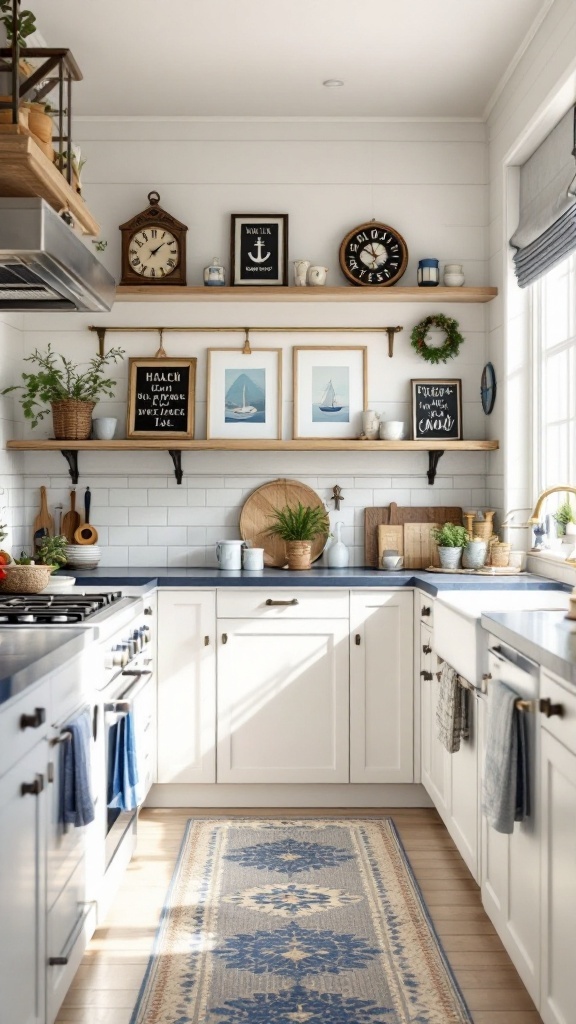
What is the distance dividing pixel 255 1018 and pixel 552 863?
896mm

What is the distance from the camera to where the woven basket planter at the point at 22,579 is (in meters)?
3.58

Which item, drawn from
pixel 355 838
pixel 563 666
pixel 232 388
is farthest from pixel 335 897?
pixel 232 388

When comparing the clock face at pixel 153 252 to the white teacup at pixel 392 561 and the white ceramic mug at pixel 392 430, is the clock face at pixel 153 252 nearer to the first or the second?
the white ceramic mug at pixel 392 430

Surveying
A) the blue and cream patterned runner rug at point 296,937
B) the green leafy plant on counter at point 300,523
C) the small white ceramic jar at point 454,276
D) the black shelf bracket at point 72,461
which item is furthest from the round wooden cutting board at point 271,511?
the blue and cream patterned runner rug at point 296,937

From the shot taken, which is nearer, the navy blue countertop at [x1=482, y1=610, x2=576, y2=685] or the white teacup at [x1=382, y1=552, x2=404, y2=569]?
the navy blue countertop at [x1=482, y1=610, x2=576, y2=685]

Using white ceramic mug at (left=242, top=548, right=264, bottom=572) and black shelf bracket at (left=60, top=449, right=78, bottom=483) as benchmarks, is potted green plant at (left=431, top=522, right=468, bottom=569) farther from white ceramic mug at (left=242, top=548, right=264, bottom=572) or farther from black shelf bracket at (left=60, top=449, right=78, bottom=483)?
black shelf bracket at (left=60, top=449, right=78, bottom=483)

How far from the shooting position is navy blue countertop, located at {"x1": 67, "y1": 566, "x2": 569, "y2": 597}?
150 inches

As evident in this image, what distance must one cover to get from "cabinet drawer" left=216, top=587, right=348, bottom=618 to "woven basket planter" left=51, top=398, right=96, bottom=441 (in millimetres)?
1038

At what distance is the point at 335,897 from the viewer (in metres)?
3.18

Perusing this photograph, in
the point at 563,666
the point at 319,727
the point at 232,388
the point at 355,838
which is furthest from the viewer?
the point at 232,388

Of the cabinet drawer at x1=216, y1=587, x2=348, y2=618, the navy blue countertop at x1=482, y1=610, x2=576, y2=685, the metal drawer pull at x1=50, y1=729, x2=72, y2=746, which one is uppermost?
the navy blue countertop at x1=482, y1=610, x2=576, y2=685

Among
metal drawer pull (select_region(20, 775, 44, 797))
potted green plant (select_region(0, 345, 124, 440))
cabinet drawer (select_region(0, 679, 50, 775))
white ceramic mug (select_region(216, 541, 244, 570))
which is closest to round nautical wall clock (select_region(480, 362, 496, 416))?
white ceramic mug (select_region(216, 541, 244, 570))

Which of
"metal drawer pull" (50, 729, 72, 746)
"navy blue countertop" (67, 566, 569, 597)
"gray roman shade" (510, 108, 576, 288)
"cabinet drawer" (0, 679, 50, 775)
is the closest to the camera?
"cabinet drawer" (0, 679, 50, 775)

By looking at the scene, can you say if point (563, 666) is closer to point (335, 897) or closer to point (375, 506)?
point (335, 897)
